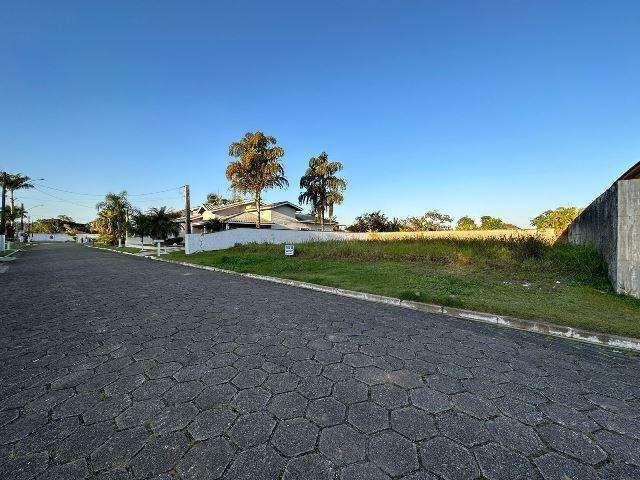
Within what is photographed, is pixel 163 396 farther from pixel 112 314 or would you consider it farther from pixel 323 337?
pixel 112 314

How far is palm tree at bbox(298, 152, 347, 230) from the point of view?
134 ft

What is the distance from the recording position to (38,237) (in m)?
85.7

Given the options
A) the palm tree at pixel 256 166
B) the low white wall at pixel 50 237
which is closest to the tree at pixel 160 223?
the palm tree at pixel 256 166

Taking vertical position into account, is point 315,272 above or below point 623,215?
below

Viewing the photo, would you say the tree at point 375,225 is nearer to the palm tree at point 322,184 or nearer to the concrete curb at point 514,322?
the palm tree at point 322,184

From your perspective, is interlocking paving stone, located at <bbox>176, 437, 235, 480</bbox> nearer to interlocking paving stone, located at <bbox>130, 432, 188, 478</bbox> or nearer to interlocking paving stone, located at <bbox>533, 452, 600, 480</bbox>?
interlocking paving stone, located at <bbox>130, 432, 188, 478</bbox>

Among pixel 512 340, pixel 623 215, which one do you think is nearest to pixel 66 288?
pixel 512 340

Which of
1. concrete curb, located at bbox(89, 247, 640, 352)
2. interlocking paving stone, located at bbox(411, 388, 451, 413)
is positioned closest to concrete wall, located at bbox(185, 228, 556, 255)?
concrete curb, located at bbox(89, 247, 640, 352)

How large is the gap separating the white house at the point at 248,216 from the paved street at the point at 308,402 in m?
29.8

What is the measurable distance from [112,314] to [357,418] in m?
5.20

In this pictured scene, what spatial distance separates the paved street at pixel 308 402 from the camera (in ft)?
6.12

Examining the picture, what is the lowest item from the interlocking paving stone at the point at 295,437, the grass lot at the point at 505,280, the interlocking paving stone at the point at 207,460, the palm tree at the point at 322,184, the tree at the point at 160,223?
the interlocking paving stone at the point at 295,437

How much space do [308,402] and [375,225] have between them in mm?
38339

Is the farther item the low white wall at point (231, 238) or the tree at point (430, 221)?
the tree at point (430, 221)
